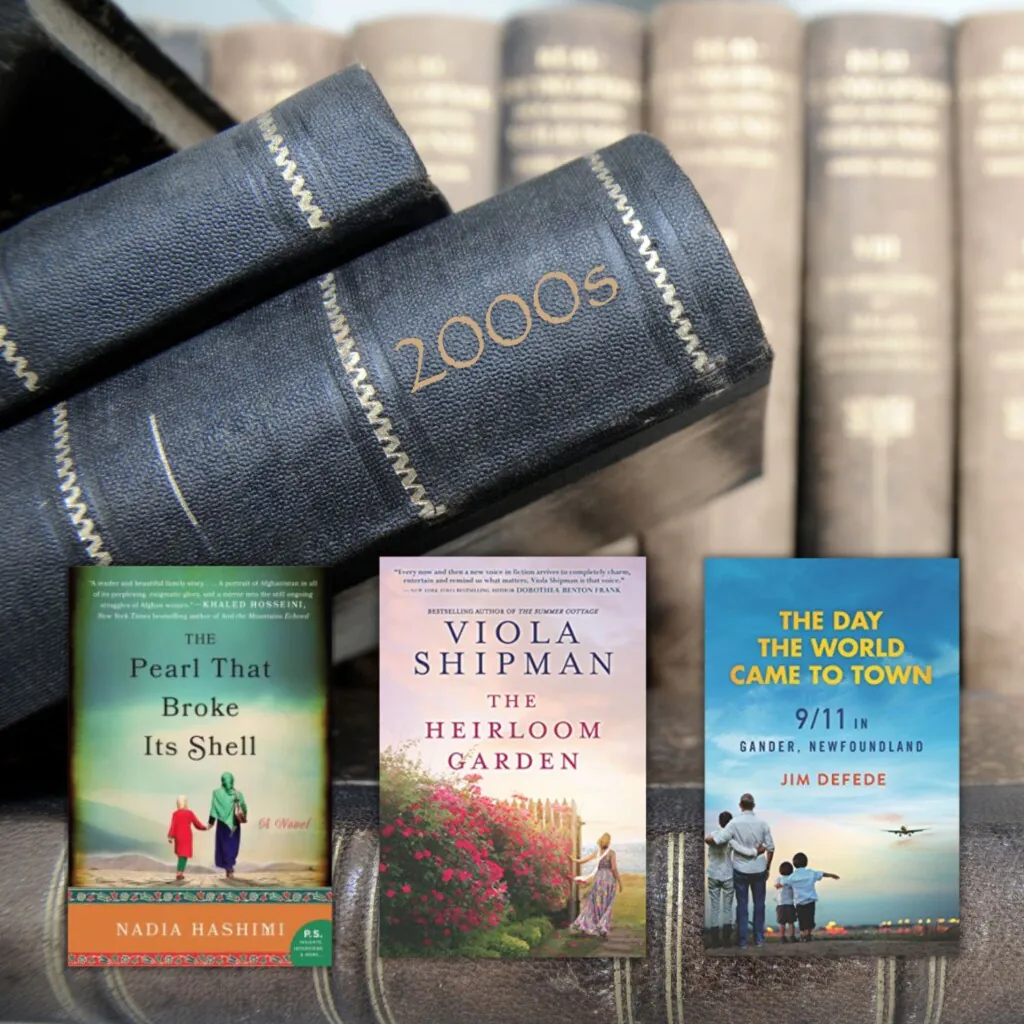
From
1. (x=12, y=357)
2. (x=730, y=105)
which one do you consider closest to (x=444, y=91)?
(x=730, y=105)

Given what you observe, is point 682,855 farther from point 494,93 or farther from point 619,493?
point 494,93

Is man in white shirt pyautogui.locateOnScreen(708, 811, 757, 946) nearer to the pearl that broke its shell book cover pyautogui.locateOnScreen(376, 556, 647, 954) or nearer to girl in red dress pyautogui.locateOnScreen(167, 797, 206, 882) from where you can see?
the pearl that broke its shell book cover pyautogui.locateOnScreen(376, 556, 647, 954)

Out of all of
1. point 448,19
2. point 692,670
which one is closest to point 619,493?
point 692,670

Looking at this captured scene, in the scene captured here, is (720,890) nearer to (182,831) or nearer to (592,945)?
(592,945)

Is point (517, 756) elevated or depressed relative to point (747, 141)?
depressed

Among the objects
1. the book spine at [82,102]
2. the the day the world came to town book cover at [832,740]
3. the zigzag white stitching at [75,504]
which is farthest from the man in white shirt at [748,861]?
the book spine at [82,102]
